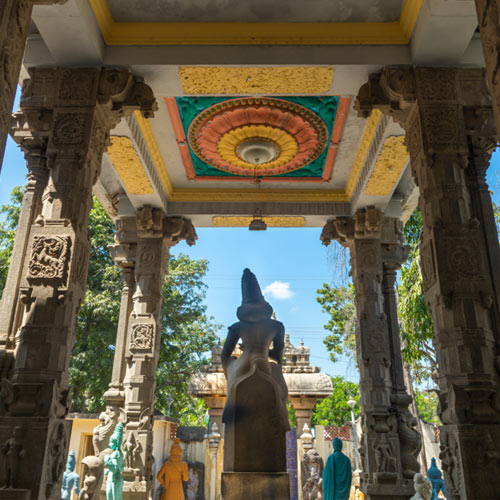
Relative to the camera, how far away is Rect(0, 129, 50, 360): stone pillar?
4.96 meters

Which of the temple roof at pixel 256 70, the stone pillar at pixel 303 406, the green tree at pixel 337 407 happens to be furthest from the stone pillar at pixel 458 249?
the green tree at pixel 337 407

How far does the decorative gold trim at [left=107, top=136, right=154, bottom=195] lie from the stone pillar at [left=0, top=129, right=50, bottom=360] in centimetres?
197

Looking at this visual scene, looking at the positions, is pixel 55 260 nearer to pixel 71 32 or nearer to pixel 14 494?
pixel 14 494

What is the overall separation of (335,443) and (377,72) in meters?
5.61

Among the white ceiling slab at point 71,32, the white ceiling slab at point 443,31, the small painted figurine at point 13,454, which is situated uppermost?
the white ceiling slab at point 443,31

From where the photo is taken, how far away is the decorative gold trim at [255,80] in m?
5.97

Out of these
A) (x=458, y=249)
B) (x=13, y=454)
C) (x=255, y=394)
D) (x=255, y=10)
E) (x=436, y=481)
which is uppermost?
(x=255, y=10)

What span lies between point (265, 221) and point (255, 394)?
6.15 meters

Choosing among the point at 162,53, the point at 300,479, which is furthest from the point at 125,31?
the point at 300,479

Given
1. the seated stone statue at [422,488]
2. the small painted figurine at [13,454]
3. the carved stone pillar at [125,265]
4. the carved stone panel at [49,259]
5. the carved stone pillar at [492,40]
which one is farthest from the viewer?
the carved stone pillar at [125,265]

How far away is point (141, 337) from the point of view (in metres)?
9.20

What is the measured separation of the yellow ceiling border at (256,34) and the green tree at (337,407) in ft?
111

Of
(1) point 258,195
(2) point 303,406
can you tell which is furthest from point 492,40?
(2) point 303,406

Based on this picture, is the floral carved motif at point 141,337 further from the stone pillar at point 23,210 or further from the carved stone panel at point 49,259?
the carved stone panel at point 49,259
